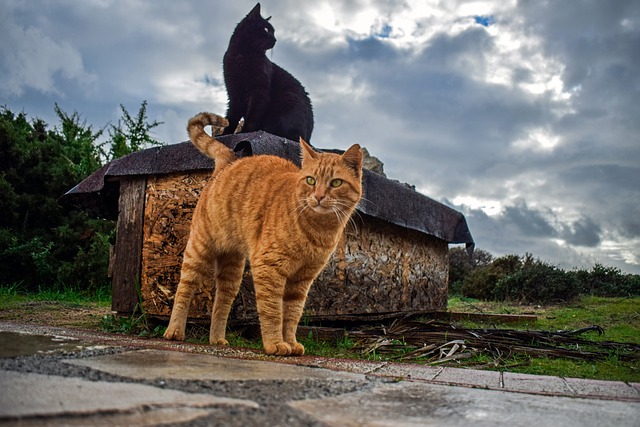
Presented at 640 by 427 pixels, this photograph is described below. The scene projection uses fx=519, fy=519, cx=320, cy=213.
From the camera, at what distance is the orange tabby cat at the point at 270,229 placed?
2885 millimetres

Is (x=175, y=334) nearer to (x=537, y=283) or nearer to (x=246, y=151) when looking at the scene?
(x=246, y=151)

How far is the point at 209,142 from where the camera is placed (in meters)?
3.64

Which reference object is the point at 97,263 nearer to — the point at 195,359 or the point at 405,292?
the point at 405,292

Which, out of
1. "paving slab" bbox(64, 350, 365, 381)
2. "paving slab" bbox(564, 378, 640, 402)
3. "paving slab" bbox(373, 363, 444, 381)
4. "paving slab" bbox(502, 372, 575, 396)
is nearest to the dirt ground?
"paving slab" bbox(64, 350, 365, 381)

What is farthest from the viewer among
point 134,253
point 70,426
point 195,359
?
point 134,253

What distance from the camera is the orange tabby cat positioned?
2.88 metres

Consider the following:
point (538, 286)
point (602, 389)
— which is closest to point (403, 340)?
point (602, 389)

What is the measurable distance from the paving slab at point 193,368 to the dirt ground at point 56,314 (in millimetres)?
2380

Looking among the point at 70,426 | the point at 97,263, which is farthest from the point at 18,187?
the point at 70,426

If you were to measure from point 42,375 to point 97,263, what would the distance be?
7.06 meters

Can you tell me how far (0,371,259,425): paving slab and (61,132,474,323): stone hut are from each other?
233 cm

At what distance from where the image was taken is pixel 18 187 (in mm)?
8961

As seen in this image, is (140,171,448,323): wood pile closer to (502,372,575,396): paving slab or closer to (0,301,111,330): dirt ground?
(0,301,111,330): dirt ground

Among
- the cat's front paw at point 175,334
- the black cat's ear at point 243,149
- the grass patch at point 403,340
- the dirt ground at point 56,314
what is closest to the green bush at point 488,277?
the grass patch at point 403,340
